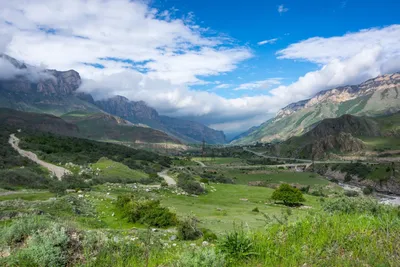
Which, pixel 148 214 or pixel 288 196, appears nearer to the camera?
pixel 148 214

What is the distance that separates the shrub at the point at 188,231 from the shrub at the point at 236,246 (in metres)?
13.3

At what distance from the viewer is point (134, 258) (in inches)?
287

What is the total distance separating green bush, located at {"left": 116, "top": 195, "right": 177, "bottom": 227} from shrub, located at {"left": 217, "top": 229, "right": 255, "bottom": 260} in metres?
19.0

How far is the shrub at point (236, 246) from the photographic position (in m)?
6.99

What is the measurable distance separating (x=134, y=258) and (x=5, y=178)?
51903mm

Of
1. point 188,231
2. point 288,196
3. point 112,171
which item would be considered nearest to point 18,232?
point 188,231

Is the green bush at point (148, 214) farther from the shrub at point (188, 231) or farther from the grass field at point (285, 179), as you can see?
the grass field at point (285, 179)

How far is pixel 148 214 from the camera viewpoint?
2719cm

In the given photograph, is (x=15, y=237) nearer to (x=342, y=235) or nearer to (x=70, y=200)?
(x=342, y=235)

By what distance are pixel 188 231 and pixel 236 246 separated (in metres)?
14.1

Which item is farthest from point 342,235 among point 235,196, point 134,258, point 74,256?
point 235,196

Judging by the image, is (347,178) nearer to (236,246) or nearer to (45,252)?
(236,246)

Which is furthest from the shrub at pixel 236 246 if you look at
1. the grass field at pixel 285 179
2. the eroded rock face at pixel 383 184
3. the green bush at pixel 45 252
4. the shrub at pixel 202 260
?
the eroded rock face at pixel 383 184

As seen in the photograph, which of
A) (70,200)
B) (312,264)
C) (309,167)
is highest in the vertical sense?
(312,264)
